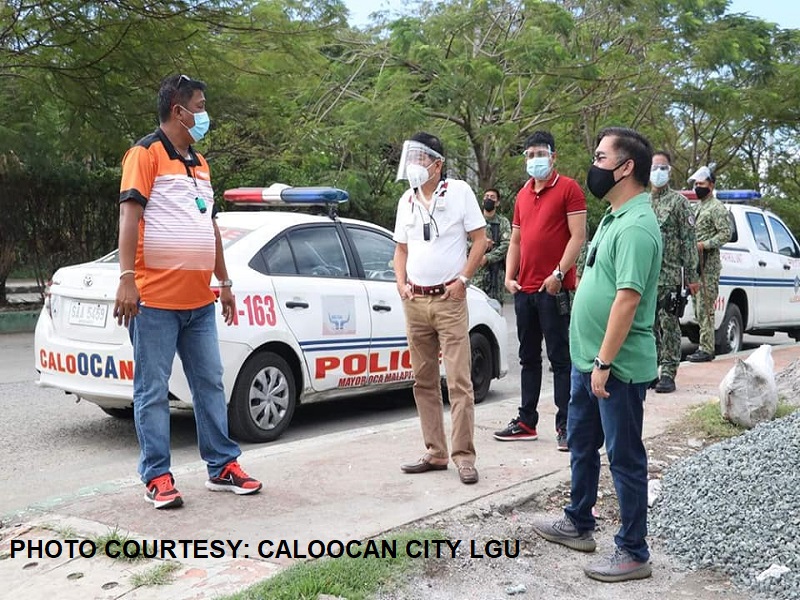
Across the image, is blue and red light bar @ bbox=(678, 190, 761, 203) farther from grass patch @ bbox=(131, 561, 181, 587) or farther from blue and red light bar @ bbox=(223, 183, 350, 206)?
grass patch @ bbox=(131, 561, 181, 587)

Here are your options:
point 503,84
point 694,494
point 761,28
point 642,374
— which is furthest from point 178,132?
point 761,28

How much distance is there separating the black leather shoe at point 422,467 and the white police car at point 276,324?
61.2 inches

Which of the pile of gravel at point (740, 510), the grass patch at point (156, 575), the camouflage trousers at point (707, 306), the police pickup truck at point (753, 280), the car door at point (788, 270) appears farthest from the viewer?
the car door at point (788, 270)

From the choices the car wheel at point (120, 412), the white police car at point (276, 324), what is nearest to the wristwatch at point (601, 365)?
the white police car at point (276, 324)

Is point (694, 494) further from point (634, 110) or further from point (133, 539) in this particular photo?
point (634, 110)

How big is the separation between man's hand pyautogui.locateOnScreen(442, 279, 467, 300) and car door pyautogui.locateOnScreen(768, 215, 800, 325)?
27.5 feet

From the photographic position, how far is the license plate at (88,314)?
6203 mm

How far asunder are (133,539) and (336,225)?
3.87m

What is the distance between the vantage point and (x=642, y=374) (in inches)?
156

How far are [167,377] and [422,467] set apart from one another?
1545 millimetres

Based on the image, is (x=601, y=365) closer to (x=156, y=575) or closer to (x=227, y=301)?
(x=156, y=575)

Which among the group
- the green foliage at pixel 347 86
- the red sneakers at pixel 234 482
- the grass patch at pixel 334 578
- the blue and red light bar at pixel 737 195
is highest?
the green foliage at pixel 347 86

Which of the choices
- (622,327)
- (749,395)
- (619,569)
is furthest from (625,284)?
(749,395)

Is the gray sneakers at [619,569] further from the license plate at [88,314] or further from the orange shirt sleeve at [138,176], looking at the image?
the license plate at [88,314]
